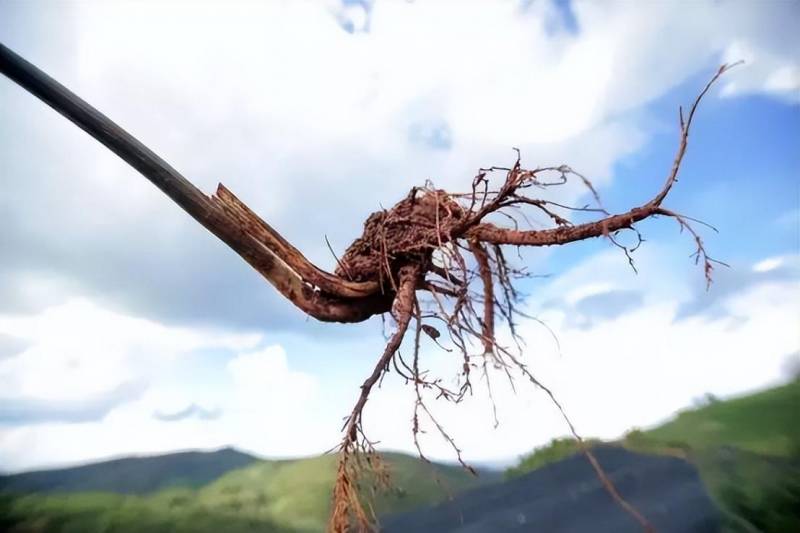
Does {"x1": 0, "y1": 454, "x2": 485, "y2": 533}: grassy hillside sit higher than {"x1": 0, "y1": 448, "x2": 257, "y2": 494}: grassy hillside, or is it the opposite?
{"x1": 0, "y1": 448, "x2": 257, "y2": 494}: grassy hillside

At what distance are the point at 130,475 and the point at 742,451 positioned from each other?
1.37 meters

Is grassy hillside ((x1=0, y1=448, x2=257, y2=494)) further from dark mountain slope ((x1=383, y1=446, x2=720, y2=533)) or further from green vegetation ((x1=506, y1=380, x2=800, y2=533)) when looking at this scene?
green vegetation ((x1=506, y1=380, x2=800, y2=533))

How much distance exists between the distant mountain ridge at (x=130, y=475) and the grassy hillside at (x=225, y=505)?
0.06 ft

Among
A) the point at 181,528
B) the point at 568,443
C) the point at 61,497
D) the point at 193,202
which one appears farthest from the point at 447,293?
the point at 61,497

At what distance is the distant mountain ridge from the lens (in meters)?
1.37

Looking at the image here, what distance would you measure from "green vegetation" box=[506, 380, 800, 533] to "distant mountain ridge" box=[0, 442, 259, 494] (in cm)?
71

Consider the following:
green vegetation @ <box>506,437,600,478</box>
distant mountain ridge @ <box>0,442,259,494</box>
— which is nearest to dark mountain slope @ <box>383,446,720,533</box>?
green vegetation @ <box>506,437,600,478</box>

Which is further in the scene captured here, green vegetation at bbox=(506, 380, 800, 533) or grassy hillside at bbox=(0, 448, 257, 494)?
grassy hillside at bbox=(0, 448, 257, 494)

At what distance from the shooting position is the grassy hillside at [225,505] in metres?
1.33

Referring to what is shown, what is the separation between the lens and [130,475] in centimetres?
139

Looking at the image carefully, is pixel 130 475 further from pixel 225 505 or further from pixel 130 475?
pixel 225 505

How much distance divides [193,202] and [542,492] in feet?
3.24

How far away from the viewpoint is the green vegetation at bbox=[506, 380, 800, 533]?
4.11ft

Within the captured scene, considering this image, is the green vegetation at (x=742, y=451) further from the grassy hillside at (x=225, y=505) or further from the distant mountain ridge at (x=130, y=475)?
the distant mountain ridge at (x=130, y=475)
